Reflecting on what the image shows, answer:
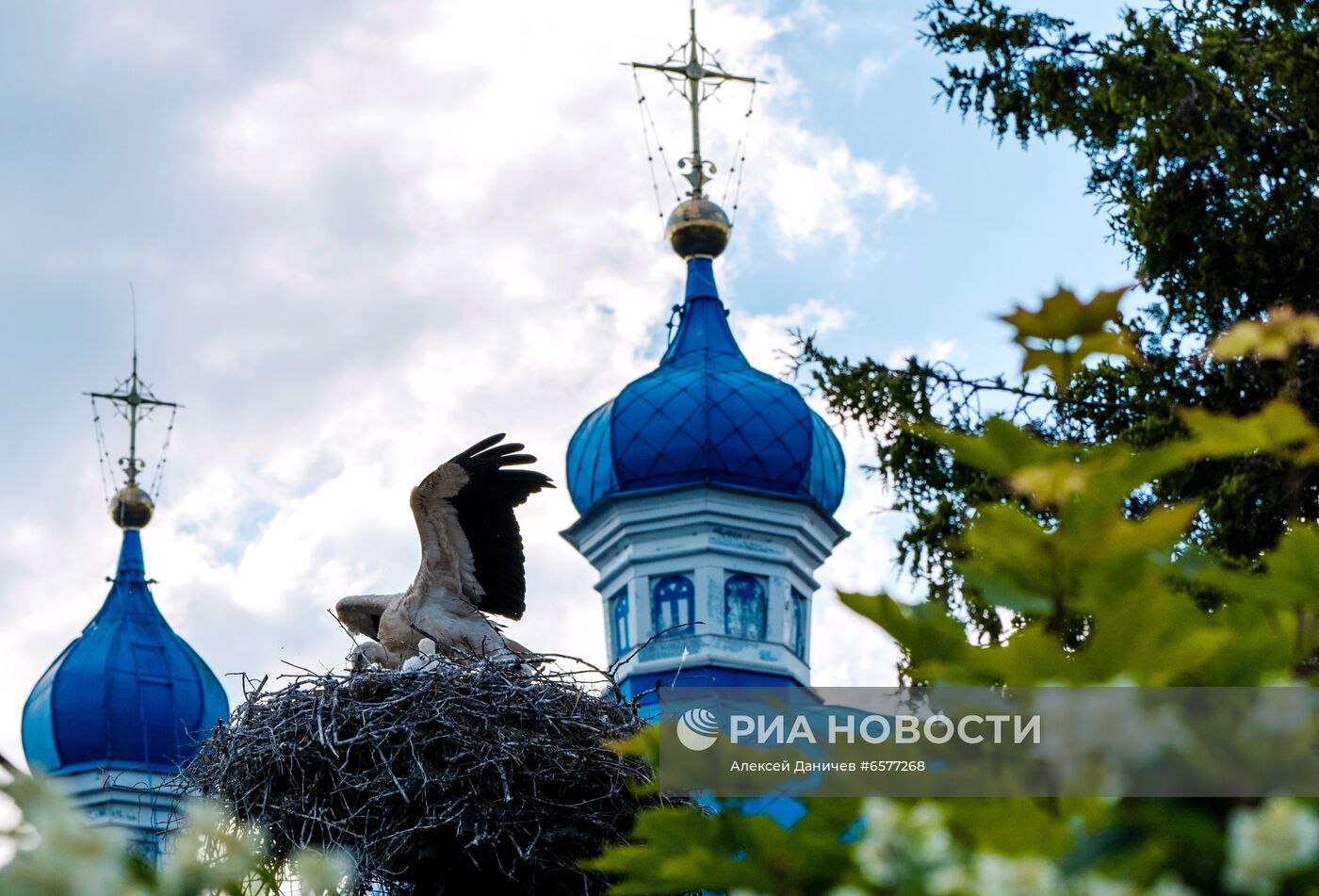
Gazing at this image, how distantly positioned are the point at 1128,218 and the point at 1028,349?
718 cm

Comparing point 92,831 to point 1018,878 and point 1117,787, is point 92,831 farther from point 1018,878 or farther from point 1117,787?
point 1117,787

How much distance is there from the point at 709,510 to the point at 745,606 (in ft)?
3.65

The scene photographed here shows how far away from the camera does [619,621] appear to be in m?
21.0

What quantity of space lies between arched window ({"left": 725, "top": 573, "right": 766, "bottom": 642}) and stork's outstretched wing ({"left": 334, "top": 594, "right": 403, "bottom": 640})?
37.9ft

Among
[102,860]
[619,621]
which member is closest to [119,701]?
[619,621]

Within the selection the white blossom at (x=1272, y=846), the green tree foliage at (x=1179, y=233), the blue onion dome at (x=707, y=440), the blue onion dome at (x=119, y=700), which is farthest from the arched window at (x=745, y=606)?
the white blossom at (x=1272, y=846)

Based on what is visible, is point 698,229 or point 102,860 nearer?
point 102,860

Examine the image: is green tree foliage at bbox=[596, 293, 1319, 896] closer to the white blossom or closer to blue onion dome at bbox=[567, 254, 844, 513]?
the white blossom

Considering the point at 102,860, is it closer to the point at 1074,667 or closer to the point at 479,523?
the point at 1074,667

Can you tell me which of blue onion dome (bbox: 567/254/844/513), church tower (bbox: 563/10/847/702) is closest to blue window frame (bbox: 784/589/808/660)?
church tower (bbox: 563/10/847/702)

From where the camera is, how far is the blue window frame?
67.5ft

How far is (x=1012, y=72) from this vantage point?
9.26 m

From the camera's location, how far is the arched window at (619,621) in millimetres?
20578

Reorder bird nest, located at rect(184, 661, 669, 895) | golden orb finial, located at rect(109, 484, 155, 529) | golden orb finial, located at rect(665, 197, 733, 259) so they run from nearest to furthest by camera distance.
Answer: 1. bird nest, located at rect(184, 661, 669, 895)
2. golden orb finial, located at rect(665, 197, 733, 259)
3. golden orb finial, located at rect(109, 484, 155, 529)
